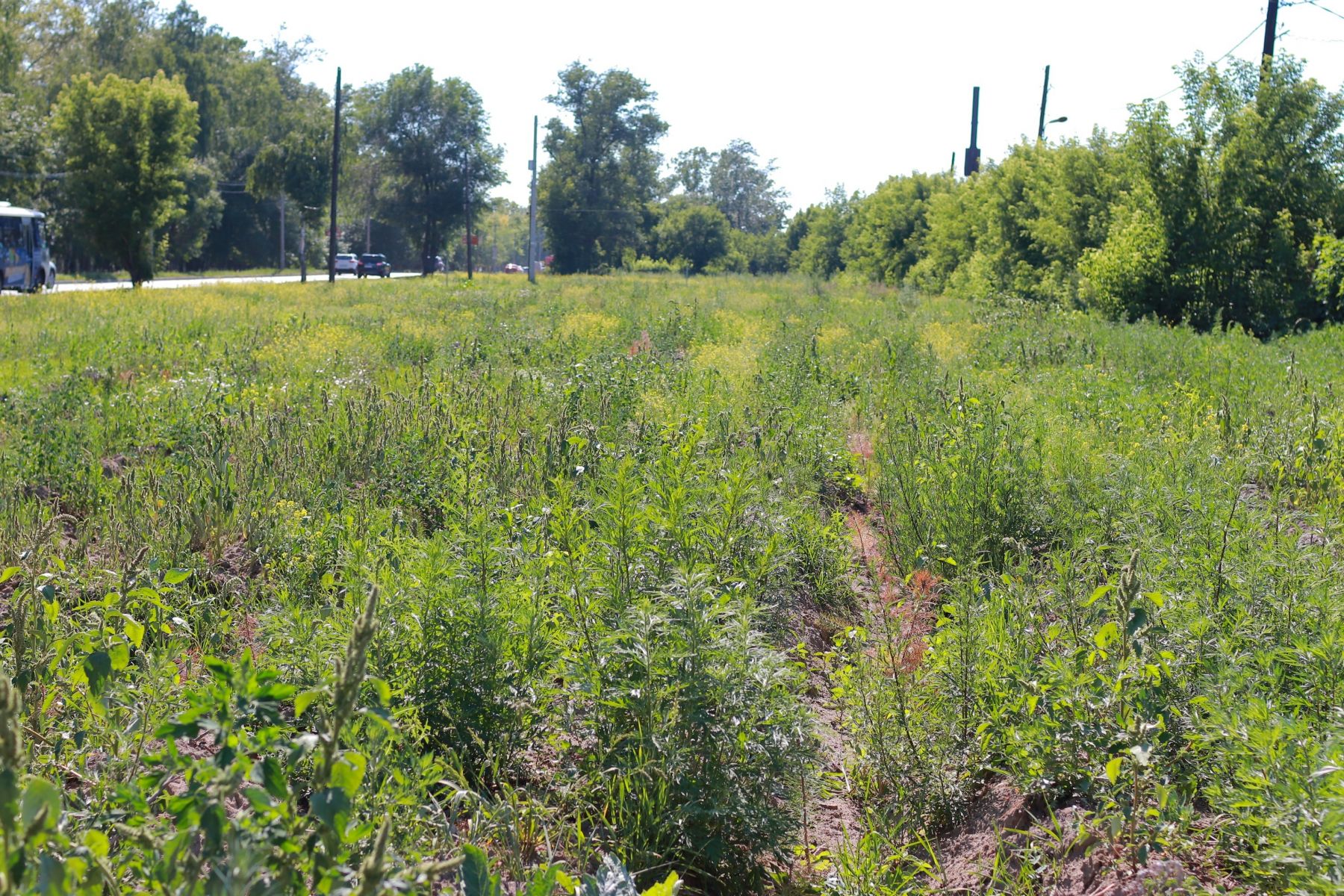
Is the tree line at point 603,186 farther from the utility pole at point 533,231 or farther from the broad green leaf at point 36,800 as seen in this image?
the broad green leaf at point 36,800

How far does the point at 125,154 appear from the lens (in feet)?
115

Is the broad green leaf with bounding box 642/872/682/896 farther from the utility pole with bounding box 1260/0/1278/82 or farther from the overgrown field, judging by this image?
the utility pole with bounding box 1260/0/1278/82

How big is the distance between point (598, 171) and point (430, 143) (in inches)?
480

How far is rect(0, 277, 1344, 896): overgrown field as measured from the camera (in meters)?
2.35

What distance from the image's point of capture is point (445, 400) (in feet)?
27.0

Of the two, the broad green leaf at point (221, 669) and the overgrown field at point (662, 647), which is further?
the overgrown field at point (662, 647)

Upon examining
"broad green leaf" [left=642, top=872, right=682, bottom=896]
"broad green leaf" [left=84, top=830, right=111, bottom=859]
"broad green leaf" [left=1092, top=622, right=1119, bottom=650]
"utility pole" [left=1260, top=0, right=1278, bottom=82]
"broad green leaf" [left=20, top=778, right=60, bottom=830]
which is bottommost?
"broad green leaf" [left=642, top=872, right=682, bottom=896]

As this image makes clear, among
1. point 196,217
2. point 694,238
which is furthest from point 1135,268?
point 196,217

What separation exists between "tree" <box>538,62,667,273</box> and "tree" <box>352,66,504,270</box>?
5.86m

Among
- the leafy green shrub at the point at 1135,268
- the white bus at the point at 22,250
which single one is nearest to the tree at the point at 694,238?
the white bus at the point at 22,250

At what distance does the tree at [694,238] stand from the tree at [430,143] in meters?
12.1

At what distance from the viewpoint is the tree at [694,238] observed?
2724 inches

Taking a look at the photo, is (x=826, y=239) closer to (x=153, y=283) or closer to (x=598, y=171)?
(x=598, y=171)

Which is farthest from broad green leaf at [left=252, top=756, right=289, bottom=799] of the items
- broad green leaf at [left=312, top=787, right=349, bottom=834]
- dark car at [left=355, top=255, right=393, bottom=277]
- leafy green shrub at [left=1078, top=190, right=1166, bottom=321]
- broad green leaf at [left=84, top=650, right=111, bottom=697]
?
dark car at [left=355, top=255, right=393, bottom=277]
